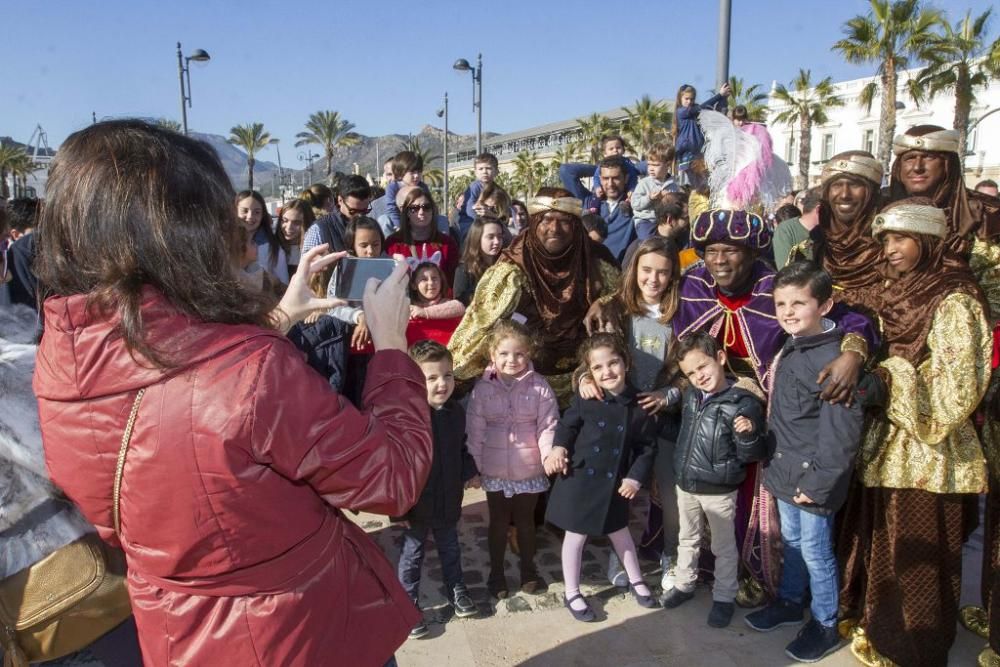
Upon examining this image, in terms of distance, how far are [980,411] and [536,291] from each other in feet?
7.28

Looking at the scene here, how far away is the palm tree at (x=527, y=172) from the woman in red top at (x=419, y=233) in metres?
55.5

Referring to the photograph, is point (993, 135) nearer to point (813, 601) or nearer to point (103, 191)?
point (813, 601)

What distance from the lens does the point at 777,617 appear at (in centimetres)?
328

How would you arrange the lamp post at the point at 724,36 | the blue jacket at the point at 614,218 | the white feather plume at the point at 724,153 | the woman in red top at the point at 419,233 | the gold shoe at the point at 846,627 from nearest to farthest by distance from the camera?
the gold shoe at the point at 846,627 → the woman in red top at the point at 419,233 → the white feather plume at the point at 724,153 → the blue jacket at the point at 614,218 → the lamp post at the point at 724,36

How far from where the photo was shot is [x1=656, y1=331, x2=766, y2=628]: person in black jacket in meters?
3.16

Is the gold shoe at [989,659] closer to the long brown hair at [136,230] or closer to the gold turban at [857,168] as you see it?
the gold turban at [857,168]

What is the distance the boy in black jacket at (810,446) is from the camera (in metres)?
2.85

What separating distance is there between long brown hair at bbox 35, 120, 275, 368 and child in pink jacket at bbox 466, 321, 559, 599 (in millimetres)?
2379

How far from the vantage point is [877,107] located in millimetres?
42094

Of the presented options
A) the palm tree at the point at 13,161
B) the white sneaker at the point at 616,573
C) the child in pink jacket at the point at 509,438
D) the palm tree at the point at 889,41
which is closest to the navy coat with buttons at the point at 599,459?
the child in pink jacket at the point at 509,438

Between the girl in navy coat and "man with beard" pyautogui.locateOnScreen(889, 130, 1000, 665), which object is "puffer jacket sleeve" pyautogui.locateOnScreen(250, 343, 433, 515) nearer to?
the girl in navy coat

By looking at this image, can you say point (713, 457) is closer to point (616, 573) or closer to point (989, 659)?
point (616, 573)

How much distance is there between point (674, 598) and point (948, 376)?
5.43 feet

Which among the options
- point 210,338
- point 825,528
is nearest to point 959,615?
point 825,528
